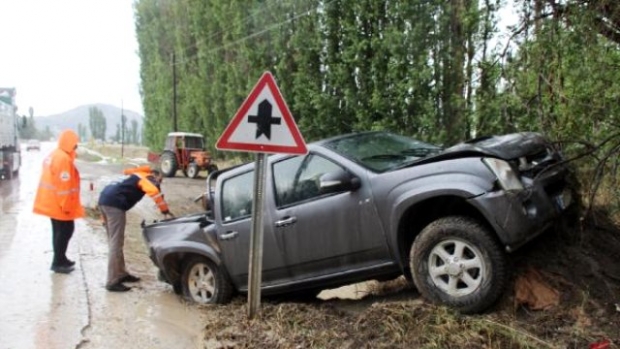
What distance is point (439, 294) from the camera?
471 cm

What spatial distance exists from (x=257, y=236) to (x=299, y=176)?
2.42 ft

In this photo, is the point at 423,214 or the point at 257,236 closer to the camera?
the point at 423,214

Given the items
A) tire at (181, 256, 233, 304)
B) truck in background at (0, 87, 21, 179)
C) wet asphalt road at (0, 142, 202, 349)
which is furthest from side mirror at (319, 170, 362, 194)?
truck in background at (0, 87, 21, 179)

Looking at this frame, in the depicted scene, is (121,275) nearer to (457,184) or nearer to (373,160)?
(373,160)

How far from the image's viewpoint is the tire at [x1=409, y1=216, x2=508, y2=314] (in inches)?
177

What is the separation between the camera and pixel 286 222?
5766 millimetres

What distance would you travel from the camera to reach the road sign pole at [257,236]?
215 inches

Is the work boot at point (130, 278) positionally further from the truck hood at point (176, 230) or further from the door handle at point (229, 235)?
the door handle at point (229, 235)

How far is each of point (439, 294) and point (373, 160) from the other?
4.52 ft

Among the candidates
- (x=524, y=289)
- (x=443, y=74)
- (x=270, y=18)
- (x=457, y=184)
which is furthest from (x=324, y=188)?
(x=270, y=18)

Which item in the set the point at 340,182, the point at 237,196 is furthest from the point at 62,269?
the point at 340,182

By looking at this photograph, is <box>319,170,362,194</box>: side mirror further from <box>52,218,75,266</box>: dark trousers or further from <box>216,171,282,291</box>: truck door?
<box>52,218,75,266</box>: dark trousers

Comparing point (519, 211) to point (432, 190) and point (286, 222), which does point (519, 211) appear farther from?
point (286, 222)

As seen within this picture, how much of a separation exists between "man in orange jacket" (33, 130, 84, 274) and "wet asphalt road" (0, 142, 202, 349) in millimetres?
326
